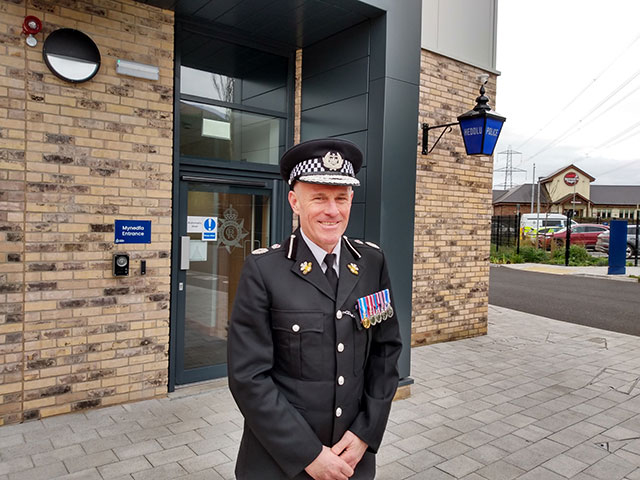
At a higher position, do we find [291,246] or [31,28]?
[31,28]

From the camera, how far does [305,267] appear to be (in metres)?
1.91

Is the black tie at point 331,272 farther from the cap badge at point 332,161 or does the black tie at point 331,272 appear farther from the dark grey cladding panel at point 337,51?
the dark grey cladding panel at point 337,51

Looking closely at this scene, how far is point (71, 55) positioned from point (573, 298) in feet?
37.8

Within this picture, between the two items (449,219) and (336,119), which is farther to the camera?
(449,219)

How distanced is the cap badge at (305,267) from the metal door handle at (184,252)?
2.97 m

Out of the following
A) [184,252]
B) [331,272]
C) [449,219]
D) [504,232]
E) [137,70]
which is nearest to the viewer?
[331,272]

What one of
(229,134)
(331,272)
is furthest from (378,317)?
(229,134)

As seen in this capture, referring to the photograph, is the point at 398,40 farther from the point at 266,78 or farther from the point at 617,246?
the point at 617,246

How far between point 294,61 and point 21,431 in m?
Answer: 4.24

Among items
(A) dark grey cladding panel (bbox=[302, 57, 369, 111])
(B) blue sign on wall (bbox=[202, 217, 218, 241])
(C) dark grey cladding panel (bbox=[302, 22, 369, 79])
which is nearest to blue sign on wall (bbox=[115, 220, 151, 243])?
(B) blue sign on wall (bbox=[202, 217, 218, 241])

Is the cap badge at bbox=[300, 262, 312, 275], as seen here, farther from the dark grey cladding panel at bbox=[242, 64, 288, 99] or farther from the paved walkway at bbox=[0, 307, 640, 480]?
the dark grey cladding panel at bbox=[242, 64, 288, 99]

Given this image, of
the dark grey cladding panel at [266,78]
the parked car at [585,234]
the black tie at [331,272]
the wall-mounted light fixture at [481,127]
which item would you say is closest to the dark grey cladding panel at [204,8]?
the dark grey cladding panel at [266,78]

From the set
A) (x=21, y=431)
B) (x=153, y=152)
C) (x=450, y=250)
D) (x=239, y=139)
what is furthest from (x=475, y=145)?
(x=21, y=431)

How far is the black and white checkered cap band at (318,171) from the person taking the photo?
72.0 inches
